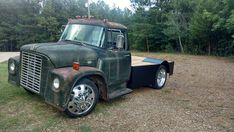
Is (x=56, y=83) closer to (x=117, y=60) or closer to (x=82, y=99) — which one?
(x=82, y=99)

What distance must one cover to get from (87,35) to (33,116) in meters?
2.03

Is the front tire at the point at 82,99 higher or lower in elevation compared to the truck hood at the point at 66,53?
lower

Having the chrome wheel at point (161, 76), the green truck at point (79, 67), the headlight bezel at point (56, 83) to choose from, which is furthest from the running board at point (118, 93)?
the chrome wheel at point (161, 76)

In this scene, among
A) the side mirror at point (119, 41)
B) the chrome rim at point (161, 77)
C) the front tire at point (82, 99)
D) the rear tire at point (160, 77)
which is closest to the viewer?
the front tire at point (82, 99)

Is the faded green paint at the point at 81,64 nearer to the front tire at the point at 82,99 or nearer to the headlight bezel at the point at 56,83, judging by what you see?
the headlight bezel at the point at 56,83

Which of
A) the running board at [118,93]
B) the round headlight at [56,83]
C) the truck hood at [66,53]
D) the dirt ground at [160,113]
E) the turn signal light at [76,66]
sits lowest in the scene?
the dirt ground at [160,113]

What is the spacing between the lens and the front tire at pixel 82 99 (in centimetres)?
457

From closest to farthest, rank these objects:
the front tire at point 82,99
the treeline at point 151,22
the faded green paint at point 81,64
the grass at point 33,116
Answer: the grass at point 33,116 < the faded green paint at point 81,64 < the front tire at point 82,99 < the treeline at point 151,22

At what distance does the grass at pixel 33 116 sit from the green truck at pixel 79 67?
0.24 metres

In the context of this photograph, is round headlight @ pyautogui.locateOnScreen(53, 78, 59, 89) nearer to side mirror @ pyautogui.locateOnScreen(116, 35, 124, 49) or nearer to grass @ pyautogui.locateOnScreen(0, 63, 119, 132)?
grass @ pyautogui.locateOnScreen(0, 63, 119, 132)

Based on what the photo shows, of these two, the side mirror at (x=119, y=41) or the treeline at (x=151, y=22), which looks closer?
the side mirror at (x=119, y=41)

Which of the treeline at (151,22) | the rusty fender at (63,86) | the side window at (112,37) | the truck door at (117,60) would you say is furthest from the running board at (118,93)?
the treeline at (151,22)

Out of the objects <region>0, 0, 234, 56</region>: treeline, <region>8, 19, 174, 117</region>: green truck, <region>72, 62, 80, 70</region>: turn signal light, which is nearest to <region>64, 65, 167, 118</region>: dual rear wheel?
<region>8, 19, 174, 117</region>: green truck

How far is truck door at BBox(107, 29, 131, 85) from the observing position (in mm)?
5508
